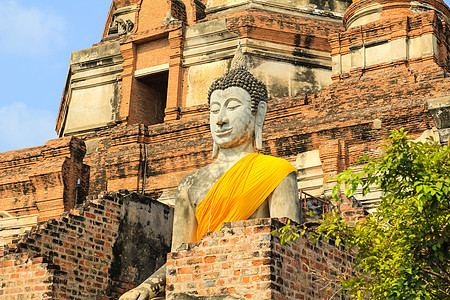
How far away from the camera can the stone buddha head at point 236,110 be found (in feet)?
29.2

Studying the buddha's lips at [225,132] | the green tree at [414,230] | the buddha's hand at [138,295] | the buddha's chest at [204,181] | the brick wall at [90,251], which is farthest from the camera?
the brick wall at [90,251]

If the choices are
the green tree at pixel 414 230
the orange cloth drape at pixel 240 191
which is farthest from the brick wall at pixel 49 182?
the green tree at pixel 414 230

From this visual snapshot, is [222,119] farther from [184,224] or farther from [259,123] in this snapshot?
[184,224]

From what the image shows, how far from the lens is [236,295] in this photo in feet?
22.4

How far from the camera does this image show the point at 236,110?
29.4ft

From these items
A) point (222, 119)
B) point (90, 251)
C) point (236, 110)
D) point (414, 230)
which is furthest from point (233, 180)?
point (90, 251)

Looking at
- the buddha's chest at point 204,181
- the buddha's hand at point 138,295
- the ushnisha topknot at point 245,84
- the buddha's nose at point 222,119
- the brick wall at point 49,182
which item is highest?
the brick wall at point 49,182

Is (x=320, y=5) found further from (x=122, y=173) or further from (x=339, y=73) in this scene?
(x=122, y=173)

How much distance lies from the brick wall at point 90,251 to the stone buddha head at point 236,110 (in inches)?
82.3

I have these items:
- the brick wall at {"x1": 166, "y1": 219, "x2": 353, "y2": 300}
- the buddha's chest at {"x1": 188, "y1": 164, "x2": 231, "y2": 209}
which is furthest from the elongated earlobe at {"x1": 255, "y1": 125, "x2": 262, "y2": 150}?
the brick wall at {"x1": 166, "y1": 219, "x2": 353, "y2": 300}

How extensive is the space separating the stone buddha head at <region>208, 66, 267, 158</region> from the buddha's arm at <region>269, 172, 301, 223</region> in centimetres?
86

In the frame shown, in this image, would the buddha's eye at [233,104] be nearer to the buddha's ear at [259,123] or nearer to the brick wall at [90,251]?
the buddha's ear at [259,123]

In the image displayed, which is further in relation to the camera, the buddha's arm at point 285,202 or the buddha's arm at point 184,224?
the buddha's arm at point 184,224

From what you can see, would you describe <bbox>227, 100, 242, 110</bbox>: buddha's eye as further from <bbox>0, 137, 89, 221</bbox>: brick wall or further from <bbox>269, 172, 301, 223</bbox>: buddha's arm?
<bbox>0, 137, 89, 221</bbox>: brick wall
